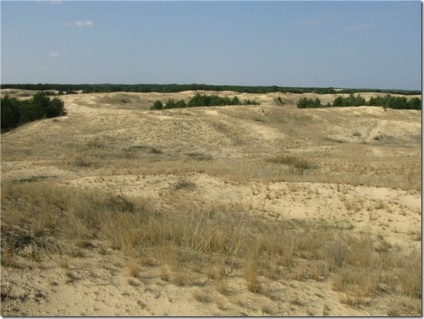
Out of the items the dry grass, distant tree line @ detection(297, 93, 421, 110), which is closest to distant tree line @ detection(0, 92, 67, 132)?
the dry grass

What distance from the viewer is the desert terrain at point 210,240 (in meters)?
4.83

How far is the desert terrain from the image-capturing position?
15.8ft

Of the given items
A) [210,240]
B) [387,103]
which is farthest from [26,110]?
[387,103]

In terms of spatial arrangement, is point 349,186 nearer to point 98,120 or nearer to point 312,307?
point 312,307

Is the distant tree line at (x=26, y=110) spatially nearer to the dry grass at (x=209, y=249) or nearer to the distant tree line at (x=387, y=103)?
the dry grass at (x=209, y=249)

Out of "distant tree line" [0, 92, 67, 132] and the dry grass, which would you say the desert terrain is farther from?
"distant tree line" [0, 92, 67, 132]

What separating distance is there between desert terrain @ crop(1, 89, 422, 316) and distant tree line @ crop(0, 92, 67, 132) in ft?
52.1

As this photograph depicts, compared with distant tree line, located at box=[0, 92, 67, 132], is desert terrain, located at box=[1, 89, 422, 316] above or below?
below

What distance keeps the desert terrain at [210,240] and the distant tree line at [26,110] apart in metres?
15.9

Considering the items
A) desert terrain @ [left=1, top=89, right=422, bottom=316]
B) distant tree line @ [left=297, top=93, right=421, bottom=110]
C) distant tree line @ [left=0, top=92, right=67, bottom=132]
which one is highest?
distant tree line @ [left=297, top=93, right=421, bottom=110]

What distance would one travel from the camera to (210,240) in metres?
6.47

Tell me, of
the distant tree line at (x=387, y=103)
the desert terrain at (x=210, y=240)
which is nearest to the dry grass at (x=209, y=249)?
the desert terrain at (x=210, y=240)

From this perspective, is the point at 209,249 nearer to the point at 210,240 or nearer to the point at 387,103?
the point at 210,240

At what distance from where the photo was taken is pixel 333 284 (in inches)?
209
